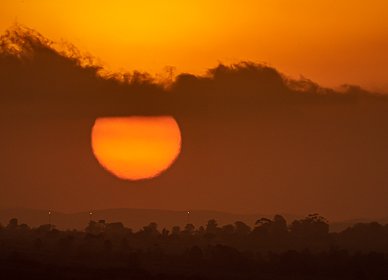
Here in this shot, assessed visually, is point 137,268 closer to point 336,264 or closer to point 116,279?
point 116,279

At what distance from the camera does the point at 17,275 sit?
130 metres

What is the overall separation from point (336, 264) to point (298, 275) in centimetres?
1453

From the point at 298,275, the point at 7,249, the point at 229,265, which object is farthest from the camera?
the point at 7,249

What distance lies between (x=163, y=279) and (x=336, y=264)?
147ft

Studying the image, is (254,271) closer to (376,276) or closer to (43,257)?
(376,276)

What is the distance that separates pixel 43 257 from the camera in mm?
171875

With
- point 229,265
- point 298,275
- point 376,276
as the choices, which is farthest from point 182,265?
point 376,276

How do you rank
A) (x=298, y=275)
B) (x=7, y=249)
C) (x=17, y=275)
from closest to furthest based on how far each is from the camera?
(x=17, y=275) < (x=298, y=275) < (x=7, y=249)

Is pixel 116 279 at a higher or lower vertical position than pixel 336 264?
lower

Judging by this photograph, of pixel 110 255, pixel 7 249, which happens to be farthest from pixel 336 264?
pixel 7 249

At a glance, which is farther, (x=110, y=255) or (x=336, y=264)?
(x=110, y=255)

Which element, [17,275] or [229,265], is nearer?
[17,275]

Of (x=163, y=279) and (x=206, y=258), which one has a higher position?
(x=206, y=258)

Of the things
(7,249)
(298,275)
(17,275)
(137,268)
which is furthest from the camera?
(7,249)
